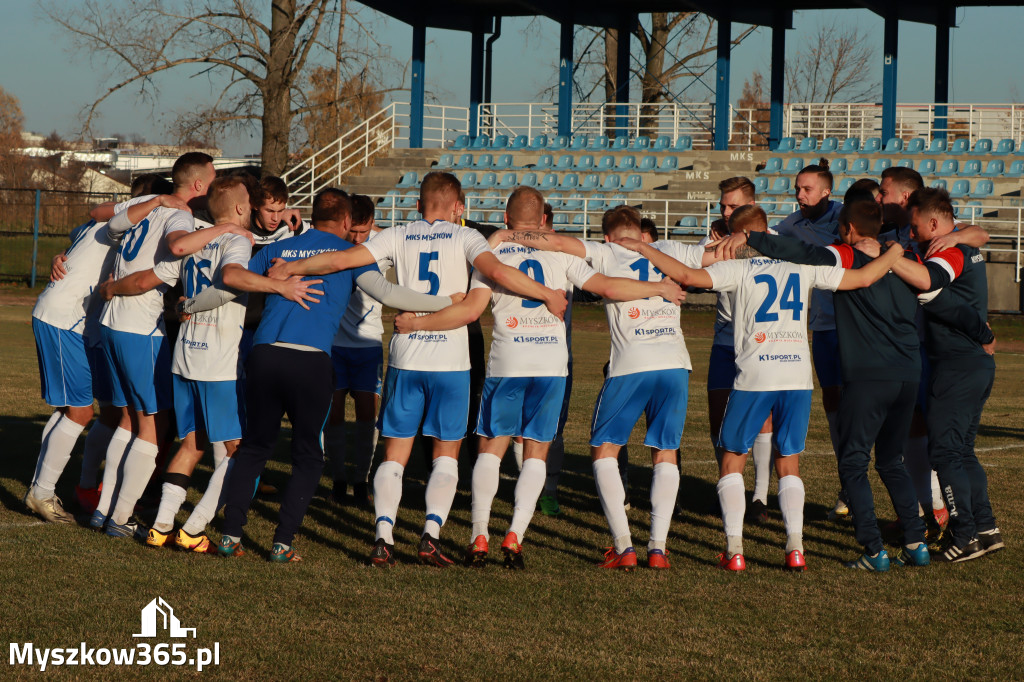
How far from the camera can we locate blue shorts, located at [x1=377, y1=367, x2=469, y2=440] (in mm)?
5973

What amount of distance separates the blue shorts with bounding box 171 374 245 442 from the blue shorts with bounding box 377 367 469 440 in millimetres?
872

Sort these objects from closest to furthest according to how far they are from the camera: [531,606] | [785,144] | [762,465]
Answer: [531,606], [762,465], [785,144]

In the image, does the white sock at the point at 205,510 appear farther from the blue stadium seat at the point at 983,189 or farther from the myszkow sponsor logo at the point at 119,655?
the blue stadium seat at the point at 983,189

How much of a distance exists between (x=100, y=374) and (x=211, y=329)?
148 centimetres

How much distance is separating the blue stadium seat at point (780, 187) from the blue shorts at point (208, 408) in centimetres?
2300

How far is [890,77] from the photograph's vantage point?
3056cm

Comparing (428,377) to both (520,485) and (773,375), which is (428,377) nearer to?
(520,485)

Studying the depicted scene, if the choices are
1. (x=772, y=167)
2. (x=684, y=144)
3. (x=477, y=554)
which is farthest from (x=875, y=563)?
(x=684, y=144)

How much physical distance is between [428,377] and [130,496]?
1.95 m

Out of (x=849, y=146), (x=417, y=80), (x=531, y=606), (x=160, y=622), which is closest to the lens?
(x=160, y=622)

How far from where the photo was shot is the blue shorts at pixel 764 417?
5938 millimetres

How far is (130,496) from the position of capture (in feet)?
20.7

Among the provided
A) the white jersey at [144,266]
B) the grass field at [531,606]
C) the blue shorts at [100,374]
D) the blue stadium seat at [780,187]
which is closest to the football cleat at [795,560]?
the grass field at [531,606]

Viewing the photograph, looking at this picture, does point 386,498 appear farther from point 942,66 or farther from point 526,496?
point 942,66
